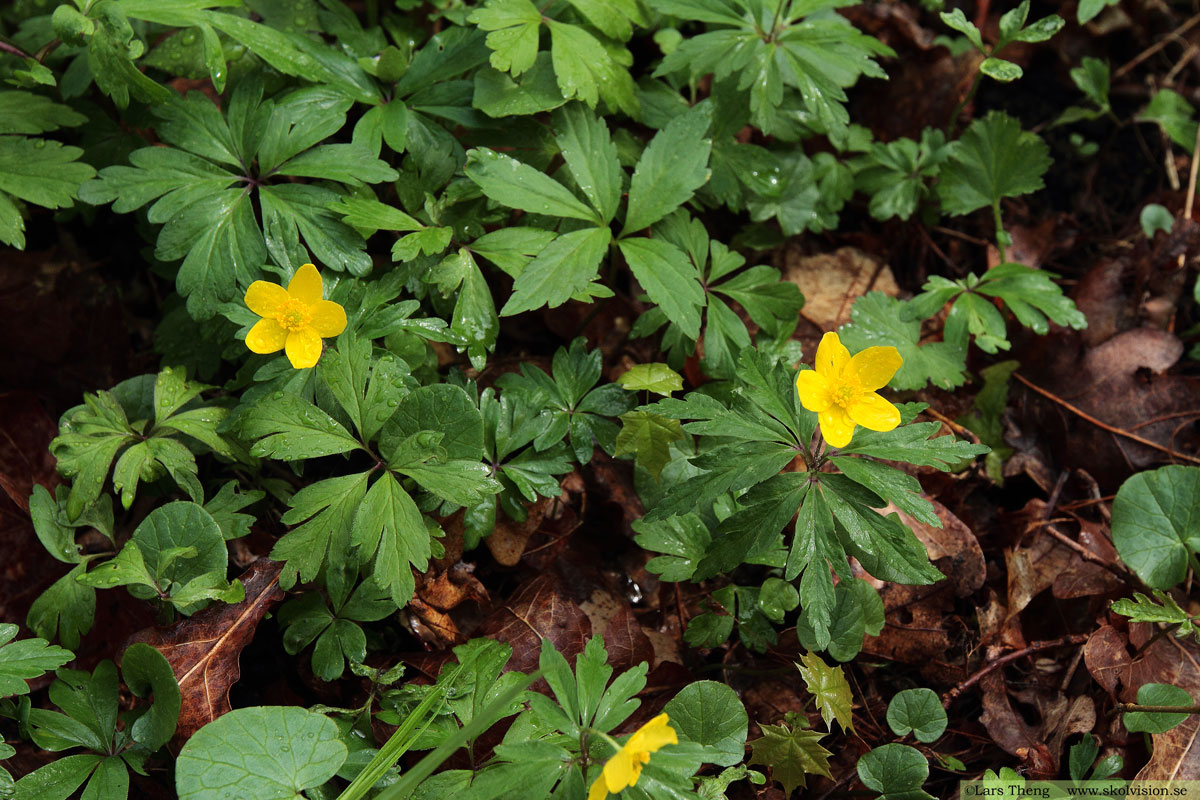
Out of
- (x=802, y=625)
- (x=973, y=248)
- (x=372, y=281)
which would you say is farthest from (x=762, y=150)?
(x=802, y=625)

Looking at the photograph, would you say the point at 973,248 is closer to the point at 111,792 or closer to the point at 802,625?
the point at 802,625

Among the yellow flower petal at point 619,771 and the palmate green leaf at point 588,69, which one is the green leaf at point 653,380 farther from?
the yellow flower petal at point 619,771

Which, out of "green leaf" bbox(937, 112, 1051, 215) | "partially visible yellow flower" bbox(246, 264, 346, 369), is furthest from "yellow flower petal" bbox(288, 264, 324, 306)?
"green leaf" bbox(937, 112, 1051, 215)

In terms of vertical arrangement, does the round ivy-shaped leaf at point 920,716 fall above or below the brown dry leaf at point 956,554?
below

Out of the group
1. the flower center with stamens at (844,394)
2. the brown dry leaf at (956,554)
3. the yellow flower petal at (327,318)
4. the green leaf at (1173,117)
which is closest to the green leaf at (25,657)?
the yellow flower petal at (327,318)

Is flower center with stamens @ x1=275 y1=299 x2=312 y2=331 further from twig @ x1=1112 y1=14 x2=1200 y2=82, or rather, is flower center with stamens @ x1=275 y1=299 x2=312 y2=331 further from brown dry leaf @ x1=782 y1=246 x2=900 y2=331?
twig @ x1=1112 y1=14 x2=1200 y2=82

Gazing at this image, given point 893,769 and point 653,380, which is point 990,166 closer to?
point 653,380
